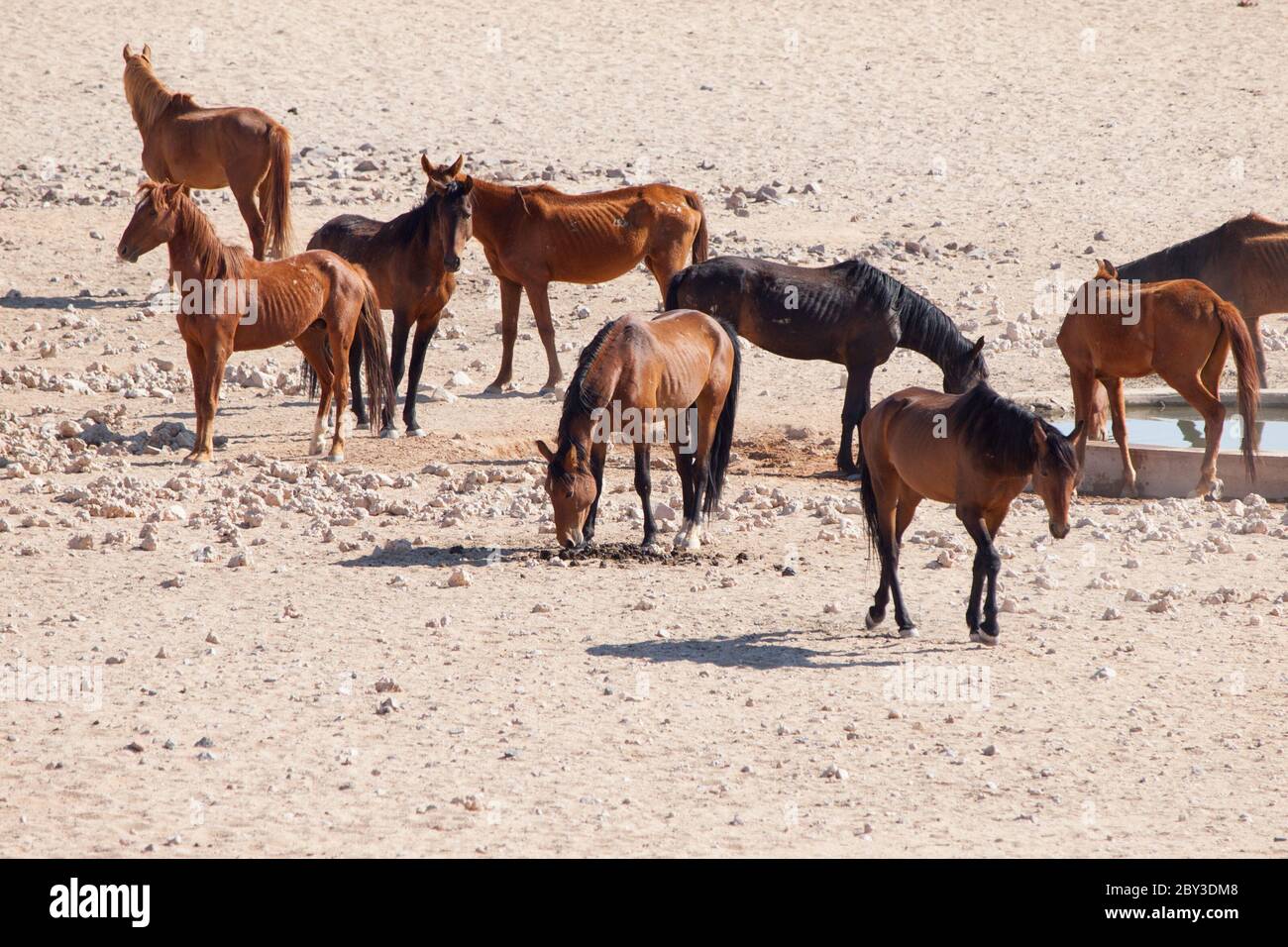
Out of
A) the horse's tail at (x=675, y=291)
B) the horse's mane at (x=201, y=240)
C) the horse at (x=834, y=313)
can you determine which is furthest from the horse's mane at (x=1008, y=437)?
the horse's mane at (x=201, y=240)

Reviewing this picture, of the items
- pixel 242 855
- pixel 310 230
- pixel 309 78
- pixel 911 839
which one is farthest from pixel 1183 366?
pixel 309 78

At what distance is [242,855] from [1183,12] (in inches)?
1174

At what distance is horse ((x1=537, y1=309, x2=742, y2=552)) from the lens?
9.41 meters

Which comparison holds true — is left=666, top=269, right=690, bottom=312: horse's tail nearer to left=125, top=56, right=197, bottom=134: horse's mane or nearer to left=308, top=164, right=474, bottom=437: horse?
left=308, top=164, right=474, bottom=437: horse

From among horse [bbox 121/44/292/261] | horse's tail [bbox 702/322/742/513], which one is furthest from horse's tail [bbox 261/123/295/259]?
horse's tail [bbox 702/322/742/513]

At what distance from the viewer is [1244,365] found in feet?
39.1

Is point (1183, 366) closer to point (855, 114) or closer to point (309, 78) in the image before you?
point (855, 114)

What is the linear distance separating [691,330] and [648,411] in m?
0.84

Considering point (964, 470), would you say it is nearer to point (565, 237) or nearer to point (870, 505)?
point (870, 505)

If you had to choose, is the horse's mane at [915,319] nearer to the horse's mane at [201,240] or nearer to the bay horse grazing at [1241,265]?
the bay horse grazing at [1241,265]

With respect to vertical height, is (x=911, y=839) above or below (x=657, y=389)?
below

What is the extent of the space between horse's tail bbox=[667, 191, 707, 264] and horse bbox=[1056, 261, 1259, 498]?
4060mm

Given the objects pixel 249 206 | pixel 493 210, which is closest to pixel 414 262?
pixel 493 210

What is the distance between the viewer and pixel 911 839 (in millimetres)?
6137
